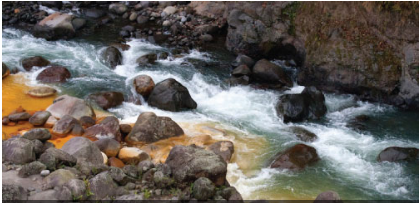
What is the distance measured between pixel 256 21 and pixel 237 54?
140 cm

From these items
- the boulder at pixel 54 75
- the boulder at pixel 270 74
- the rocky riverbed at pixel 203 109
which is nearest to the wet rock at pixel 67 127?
Result: the rocky riverbed at pixel 203 109

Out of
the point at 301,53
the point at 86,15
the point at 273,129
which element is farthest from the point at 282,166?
the point at 86,15

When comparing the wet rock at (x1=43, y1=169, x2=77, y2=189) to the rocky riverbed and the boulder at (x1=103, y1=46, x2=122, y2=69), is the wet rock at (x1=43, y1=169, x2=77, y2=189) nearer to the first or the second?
the rocky riverbed

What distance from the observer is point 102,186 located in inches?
280

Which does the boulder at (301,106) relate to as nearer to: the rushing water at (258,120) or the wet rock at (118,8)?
the rushing water at (258,120)

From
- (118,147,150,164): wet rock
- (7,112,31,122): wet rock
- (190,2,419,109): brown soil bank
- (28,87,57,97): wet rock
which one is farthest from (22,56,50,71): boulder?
(190,2,419,109): brown soil bank

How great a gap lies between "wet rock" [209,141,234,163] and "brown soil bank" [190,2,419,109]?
5238mm

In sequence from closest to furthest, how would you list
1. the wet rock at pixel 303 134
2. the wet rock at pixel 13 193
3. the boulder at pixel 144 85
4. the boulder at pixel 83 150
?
1. the wet rock at pixel 13 193
2. the boulder at pixel 83 150
3. the wet rock at pixel 303 134
4. the boulder at pixel 144 85

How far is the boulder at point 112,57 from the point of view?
50.3 feet

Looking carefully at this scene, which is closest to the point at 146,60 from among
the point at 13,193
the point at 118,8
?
the point at 118,8

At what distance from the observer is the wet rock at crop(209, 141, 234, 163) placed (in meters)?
10.2

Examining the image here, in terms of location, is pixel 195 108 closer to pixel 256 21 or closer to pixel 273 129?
pixel 273 129

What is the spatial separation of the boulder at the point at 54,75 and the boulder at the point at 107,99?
1610 millimetres

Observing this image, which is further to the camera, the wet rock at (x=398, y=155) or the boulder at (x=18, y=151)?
the wet rock at (x=398, y=155)
